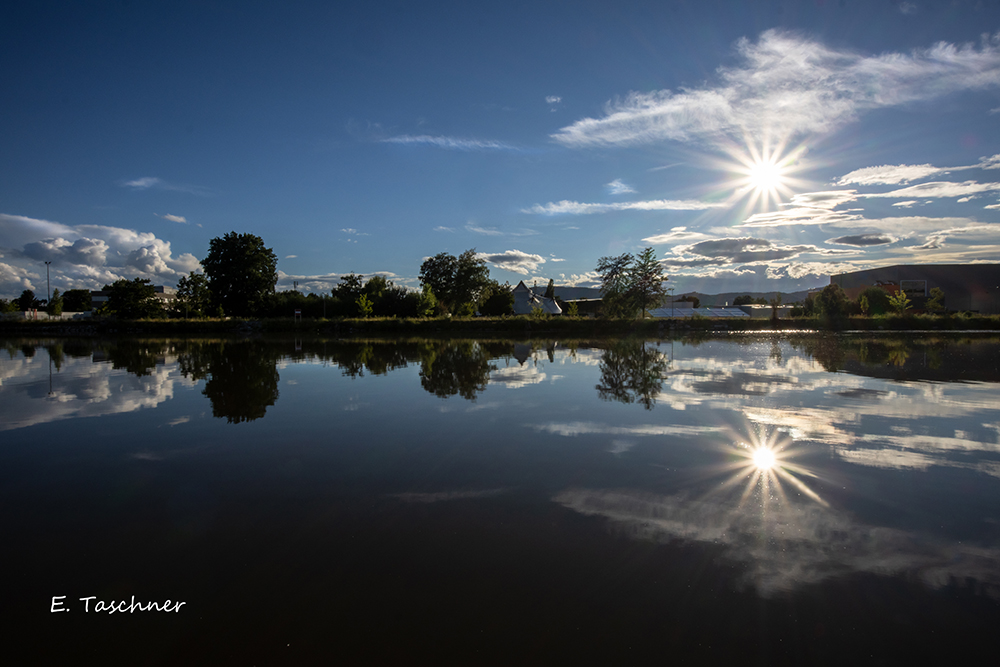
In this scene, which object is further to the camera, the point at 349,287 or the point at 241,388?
the point at 349,287

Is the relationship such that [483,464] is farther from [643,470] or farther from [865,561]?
[865,561]

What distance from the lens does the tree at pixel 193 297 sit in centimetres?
5966

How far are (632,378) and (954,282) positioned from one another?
318 feet

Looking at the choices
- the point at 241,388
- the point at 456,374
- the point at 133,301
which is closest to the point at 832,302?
the point at 456,374

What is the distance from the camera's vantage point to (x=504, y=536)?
388 cm

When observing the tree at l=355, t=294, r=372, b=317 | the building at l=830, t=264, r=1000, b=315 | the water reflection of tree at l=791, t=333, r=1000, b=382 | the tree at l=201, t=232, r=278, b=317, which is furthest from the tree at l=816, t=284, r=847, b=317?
the tree at l=201, t=232, r=278, b=317

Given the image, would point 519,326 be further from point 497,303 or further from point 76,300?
point 76,300

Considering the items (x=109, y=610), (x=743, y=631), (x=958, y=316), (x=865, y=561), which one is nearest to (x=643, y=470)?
(x=865, y=561)

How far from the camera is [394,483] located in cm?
506

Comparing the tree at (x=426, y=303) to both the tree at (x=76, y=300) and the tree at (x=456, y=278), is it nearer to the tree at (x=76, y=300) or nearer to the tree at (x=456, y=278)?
the tree at (x=456, y=278)

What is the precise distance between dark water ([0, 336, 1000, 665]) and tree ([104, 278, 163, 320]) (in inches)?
2244

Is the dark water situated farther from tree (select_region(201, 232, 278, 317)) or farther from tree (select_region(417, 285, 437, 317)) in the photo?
tree (select_region(201, 232, 278, 317))

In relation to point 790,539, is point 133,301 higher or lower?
higher

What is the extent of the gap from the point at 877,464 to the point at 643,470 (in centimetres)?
268
